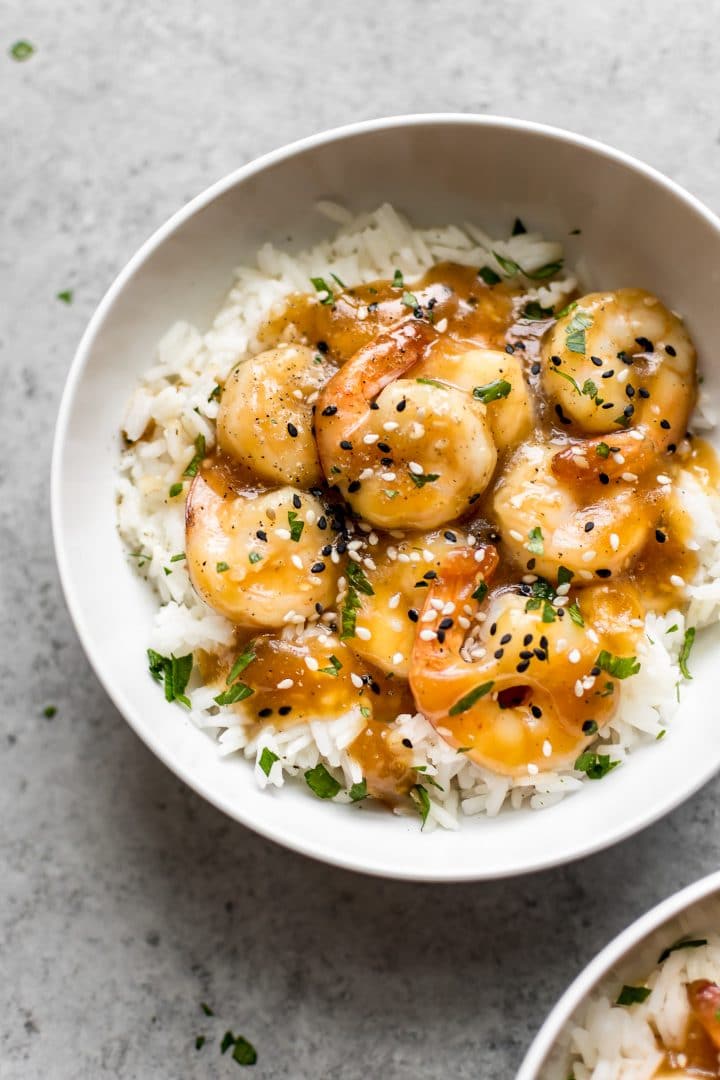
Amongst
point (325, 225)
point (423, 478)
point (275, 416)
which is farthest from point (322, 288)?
point (423, 478)

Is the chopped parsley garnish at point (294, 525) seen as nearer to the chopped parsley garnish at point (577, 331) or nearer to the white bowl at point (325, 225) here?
the white bowl at point (325, 225)

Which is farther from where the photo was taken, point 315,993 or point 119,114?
point 119,114

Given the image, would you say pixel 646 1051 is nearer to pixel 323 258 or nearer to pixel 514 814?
pixel 514 814

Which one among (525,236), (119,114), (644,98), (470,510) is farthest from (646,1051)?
(119,114)

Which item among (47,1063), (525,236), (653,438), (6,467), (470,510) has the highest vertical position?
(525,236)

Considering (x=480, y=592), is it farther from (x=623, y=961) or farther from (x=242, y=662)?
(x=623, y=961)

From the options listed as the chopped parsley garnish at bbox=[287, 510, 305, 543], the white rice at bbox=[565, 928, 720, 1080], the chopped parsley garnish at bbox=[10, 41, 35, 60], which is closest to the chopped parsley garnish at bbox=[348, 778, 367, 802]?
the chopped parsley garnish at bbox=[287, 510, 305, 543]
